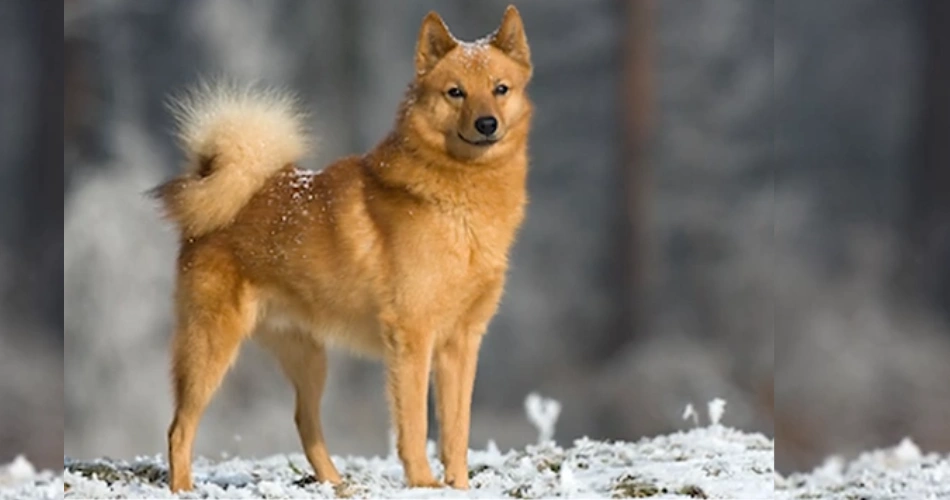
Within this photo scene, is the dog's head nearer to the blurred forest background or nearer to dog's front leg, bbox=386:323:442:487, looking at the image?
dog's front leg, bbox=386:323:442:487

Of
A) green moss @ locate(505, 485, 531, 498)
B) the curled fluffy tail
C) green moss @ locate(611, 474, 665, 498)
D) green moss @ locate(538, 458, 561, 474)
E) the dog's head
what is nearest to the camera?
green moss @ locate(505, 485, 531, 498)

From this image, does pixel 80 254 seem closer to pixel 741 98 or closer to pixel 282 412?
pixel 282 412

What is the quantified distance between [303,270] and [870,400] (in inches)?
202

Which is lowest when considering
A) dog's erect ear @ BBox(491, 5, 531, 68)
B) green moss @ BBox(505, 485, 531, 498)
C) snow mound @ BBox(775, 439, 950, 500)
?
green moss @ BBox(505, 485, 531, 498)

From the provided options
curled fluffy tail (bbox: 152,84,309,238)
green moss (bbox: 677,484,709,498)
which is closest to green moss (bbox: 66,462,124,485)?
curled fluffy tail (bbox: 152,84,309,238)

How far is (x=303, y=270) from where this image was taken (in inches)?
206

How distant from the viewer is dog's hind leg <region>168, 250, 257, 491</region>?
17.2 ft

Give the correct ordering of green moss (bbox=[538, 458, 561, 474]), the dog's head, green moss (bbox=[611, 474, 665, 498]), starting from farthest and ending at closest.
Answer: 1. green moss (bbox=[538, 458, 561, 474])
2. the dog's head
3. green moss (bbox=[611, 474, 665, 498])

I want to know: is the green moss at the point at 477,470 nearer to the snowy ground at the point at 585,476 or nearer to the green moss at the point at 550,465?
the snowy ground at the point at 585,476

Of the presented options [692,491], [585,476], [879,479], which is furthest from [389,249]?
[879,479]

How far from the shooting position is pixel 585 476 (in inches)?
209

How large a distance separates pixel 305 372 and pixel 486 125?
138 centimetres

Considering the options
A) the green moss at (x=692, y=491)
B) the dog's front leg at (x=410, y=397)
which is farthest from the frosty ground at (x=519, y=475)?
the dog's front leg at (x=410, y=397)

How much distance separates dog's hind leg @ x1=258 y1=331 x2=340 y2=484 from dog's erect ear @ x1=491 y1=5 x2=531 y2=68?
146 cm
